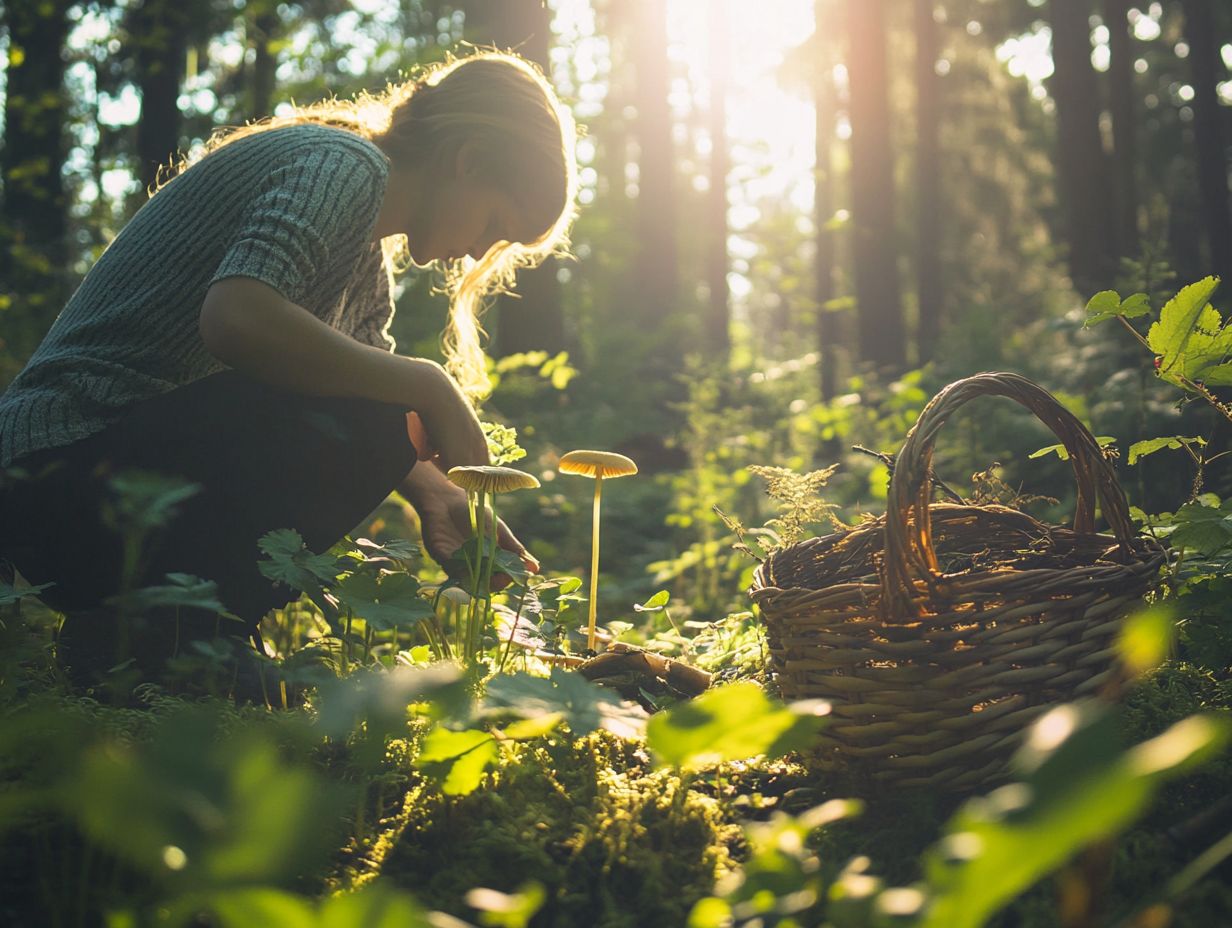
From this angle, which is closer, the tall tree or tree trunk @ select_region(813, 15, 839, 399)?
the tall tree

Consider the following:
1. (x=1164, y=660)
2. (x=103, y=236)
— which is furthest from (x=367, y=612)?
(x=103, y=236)

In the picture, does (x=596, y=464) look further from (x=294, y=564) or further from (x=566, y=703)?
(x=566, y=703)

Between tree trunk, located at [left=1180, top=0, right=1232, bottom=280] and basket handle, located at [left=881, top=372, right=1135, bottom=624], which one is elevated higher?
tree trunk, located at [left=1180, top=0, right=1232, bottom=280]

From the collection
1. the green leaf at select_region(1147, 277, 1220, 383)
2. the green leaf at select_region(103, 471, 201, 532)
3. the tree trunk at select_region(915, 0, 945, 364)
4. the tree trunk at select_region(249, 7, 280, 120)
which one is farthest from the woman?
the tree trunk at select_region(915, 0, 945, 364)

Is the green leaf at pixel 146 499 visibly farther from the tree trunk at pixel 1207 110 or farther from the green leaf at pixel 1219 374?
the tree trunk at pixel 1207 110

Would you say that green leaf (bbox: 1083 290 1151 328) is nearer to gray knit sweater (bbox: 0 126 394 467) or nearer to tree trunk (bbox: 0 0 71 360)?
gray knit sweater (bbox: 0 126 394 467)

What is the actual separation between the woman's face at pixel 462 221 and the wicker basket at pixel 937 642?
151 cm

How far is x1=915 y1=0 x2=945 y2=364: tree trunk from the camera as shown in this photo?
13.0 metres

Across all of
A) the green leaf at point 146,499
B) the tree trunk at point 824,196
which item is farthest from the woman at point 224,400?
the tree trunk at point 824,196

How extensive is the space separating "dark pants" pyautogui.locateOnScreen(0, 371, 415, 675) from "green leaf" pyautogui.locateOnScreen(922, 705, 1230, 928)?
1.66 m

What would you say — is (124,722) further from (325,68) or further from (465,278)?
(325,68)

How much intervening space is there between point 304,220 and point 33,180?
23.9 ft

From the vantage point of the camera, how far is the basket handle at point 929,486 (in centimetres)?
144

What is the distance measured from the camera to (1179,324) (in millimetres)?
1790
